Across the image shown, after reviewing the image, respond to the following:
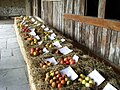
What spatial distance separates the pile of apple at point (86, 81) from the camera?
1.98 meters

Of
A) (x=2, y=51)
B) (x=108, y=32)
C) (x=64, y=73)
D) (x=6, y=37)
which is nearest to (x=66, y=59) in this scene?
(x=64, y=73)

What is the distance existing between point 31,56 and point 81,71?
0.98 metres

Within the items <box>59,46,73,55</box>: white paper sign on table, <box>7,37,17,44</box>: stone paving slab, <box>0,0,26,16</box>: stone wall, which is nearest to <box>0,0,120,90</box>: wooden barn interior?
<box>59,46,73,55</box>: white paper sign on table

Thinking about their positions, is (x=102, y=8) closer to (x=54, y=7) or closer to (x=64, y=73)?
(x=64, y=73)

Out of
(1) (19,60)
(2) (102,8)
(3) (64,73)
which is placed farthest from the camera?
(1) (19,60)

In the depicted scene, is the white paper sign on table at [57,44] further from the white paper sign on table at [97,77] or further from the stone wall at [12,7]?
the stone wall at [12,7]

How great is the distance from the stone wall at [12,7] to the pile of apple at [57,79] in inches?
536

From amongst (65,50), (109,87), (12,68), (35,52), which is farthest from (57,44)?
(109,87)

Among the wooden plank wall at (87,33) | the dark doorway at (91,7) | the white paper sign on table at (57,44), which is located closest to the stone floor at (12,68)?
the white paper sign on table at (57,44)

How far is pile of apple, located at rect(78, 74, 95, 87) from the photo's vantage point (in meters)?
1.98

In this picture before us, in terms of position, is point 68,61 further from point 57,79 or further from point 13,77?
point 13,77

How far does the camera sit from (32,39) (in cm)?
383

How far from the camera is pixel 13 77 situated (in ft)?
11.0

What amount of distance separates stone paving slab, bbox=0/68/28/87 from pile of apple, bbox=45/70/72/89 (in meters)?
1.12
